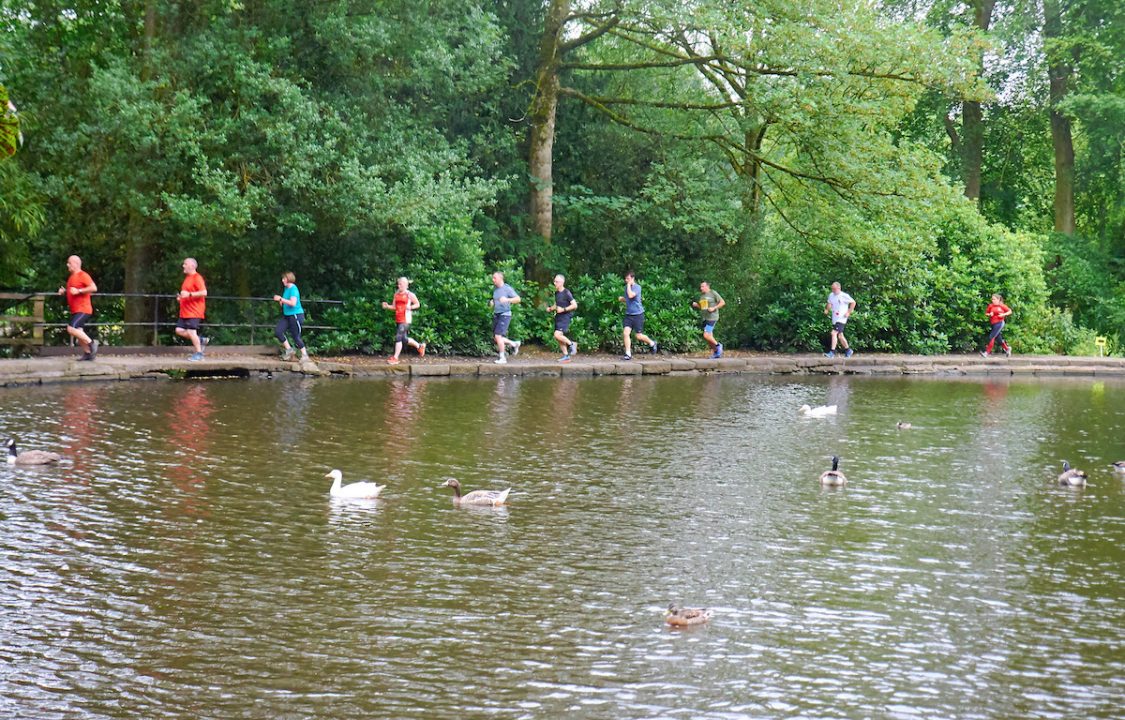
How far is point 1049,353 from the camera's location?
1400 inches

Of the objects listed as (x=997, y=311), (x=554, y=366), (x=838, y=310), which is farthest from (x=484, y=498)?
(x=997, y=311)

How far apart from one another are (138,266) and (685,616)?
72.0ft

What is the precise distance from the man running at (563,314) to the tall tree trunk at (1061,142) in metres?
21.1

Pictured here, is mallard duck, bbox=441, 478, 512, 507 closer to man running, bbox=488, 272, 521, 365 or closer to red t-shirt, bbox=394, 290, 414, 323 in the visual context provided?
red t-shirt, bbox=394, 290, 414, 323

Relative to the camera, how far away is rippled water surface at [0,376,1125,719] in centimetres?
697

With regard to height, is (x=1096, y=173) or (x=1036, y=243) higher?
(x=1096, y=173)

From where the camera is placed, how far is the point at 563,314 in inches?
1097

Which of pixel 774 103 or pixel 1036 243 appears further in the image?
pixel 1036 243

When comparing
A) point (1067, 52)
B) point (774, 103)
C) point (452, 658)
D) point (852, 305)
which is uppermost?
point (1067, 52)

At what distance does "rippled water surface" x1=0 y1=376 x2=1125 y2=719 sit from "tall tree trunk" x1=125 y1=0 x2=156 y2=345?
9.95 m

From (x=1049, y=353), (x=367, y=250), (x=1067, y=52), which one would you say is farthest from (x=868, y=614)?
(x=1067, y=52)

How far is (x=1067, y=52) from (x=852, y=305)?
1601cm

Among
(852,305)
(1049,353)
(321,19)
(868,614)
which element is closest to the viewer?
(868,614)

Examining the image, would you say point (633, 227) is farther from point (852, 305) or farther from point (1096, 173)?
point (1096, 173)
